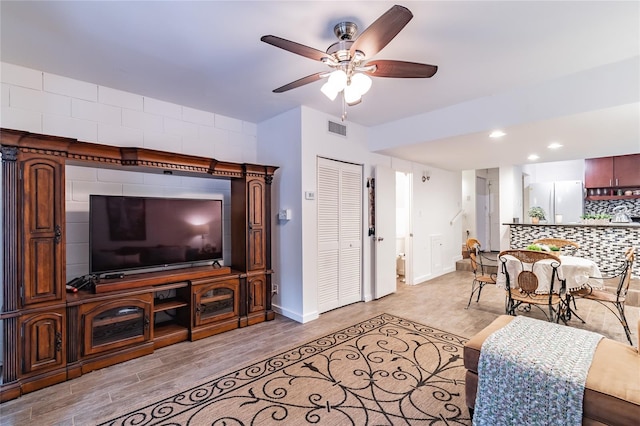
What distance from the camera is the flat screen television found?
2793 mm

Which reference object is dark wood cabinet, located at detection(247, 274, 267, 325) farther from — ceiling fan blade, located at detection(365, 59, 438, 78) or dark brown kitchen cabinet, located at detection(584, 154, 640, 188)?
dark brown kitchen cabinet, located at detection(584, 154, 640, 188)

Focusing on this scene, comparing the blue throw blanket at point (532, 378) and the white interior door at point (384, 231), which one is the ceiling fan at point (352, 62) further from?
the white interior door at point (384, 231)

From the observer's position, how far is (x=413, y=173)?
5.53m

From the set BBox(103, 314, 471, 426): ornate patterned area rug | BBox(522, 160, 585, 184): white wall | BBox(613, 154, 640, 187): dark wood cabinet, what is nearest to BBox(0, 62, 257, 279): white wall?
BBox(103, 314, 471, 426): ornate patterned area rug

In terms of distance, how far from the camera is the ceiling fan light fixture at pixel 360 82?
6.44 feet

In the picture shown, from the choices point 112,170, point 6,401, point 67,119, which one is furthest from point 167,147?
point 6,401

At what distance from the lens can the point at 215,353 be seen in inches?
114

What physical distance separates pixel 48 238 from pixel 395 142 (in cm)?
396

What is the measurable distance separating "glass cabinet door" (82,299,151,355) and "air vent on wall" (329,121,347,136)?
2.95m

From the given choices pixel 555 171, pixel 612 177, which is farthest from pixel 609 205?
pixel 555 171

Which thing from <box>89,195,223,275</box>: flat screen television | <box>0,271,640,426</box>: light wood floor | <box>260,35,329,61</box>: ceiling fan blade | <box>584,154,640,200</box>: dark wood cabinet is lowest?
<box>0,271,640,426</box>: light wood floor

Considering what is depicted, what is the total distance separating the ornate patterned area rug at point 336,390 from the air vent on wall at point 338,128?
8.68ft

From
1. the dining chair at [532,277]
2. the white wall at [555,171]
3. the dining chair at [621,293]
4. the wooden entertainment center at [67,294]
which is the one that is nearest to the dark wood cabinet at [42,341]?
the wooden entertainment center at [67,294]

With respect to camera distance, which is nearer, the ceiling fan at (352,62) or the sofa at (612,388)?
the sofa at (612,388)
